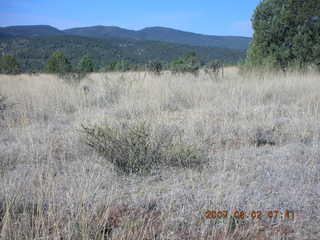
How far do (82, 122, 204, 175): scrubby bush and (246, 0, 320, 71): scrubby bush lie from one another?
23.8 ft

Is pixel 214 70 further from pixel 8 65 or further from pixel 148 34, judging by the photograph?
pixel 148 34

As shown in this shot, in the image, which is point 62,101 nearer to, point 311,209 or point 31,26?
point 311,209

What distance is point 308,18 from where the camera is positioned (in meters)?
9.10

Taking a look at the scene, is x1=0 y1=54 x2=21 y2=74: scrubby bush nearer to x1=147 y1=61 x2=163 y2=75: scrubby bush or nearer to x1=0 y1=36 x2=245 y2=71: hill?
x1=147 y1=61 x2=163 y2=75: scrubby bush

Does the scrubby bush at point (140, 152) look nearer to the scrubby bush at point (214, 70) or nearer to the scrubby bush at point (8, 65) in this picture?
the scrubby bush at point (214, 70)

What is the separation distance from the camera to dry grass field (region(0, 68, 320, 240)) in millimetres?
1599

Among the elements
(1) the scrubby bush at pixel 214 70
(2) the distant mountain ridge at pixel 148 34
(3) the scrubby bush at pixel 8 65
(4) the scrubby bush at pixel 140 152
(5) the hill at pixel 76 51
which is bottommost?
(4) the scrubby bush at pixel 140 152

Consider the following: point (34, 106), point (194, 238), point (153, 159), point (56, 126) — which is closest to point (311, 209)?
point (194, 238)

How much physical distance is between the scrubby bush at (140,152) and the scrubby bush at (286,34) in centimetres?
725

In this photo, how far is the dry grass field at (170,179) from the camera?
5.24 ft

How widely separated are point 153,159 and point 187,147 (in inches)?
14.8

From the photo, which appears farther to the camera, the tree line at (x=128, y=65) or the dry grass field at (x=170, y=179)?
the tree line at (x=128, y=65)

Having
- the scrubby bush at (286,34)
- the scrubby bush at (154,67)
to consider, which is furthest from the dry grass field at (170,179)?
the scrubby bush at (154,67)
